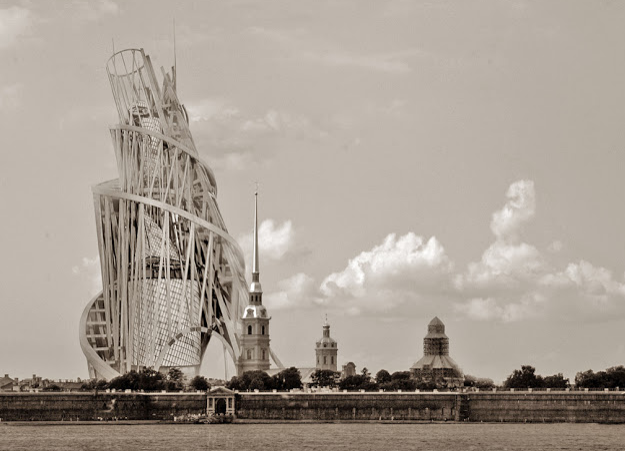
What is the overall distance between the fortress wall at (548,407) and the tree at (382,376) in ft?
127

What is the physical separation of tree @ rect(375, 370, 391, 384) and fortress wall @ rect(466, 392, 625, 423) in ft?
127

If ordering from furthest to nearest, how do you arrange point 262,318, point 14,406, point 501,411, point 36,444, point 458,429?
point 262,318, point 14,406, point 501,411, point 458,429, point 36,444

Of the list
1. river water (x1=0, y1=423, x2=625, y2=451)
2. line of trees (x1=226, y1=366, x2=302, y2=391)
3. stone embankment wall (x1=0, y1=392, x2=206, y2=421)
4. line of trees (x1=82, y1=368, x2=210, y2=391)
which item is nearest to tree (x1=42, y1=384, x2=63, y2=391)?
line of trees (x1=82, y1=368, x2=210, y2=391)

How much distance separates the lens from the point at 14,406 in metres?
139

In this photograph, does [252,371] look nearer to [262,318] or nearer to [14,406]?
[262,318]

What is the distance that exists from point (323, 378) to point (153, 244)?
2325cm

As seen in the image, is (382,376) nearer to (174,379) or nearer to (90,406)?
(174,379)

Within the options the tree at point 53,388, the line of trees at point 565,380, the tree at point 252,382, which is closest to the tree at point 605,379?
the line of trees at point 565,380

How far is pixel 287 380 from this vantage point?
15325 cm

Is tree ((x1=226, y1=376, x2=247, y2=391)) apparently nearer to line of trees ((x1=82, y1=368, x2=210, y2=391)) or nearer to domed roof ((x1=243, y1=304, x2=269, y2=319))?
line of trees ((x1=82, y1=368, x2=210, y2=391))

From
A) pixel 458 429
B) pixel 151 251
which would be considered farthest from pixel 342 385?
pixel 458 429

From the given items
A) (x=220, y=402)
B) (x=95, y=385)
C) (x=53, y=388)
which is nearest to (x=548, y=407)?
(x=220, y=402)

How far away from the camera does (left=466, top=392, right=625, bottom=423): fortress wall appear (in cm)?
12569

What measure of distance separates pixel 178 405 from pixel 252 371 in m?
17.9
